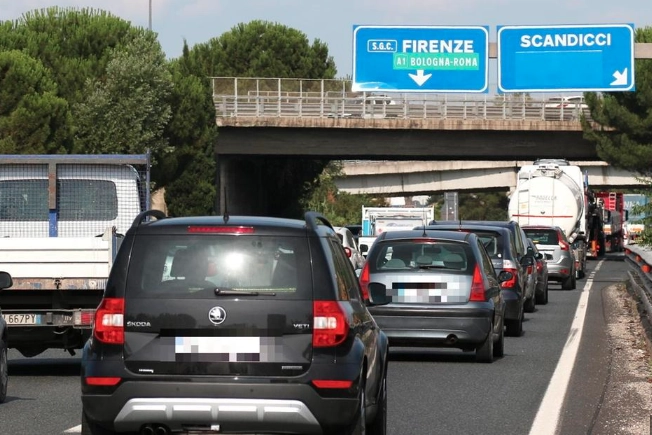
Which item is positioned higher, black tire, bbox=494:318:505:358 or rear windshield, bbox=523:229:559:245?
rear windshield, bbox=523:229:559:245

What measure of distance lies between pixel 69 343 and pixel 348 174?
84.0 m

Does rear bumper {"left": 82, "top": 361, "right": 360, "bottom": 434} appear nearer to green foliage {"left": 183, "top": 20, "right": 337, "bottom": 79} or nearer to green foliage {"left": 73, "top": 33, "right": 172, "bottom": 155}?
green foliage {"left": 73, "top": 33, "right": 172, "bottom": 155}

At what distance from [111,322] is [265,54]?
291 ft

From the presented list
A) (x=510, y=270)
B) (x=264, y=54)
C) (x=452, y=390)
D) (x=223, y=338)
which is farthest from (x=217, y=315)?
(x=264, y=54)

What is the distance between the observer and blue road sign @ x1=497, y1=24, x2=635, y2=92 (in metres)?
38.2

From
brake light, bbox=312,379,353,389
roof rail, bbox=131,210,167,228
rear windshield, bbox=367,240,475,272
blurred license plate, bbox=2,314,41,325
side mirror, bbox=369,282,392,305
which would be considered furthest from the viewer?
rear windshield, bbox=367,240,475,272

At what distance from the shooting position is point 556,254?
119 ft

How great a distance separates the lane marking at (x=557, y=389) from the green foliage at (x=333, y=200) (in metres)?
59.2

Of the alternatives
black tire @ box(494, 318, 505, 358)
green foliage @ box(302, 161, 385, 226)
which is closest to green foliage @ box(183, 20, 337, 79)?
green foliage @ box(302, 161, 385, 226)

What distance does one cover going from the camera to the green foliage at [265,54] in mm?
95562

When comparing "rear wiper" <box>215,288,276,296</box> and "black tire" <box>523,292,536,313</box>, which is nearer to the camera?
"rear wiper" <box>215,288,276,296</box>

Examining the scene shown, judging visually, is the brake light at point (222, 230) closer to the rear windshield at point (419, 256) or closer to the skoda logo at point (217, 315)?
the skoda logo at point (217, 315)

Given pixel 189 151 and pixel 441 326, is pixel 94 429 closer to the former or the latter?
pixel 441 326

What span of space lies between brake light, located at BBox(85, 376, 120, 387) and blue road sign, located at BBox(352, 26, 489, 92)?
32.7m
